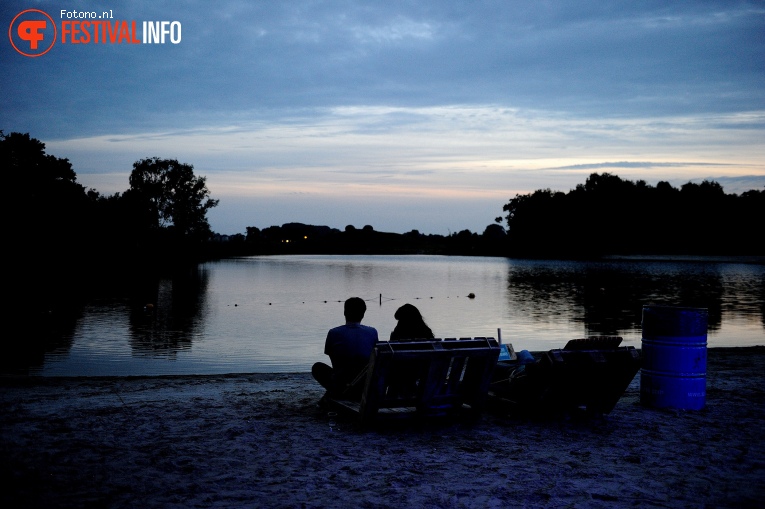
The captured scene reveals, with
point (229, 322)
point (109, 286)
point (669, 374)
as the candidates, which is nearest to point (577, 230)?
point (109, 286)

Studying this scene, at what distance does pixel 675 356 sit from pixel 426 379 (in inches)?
136

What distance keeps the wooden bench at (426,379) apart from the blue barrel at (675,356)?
8.26ft

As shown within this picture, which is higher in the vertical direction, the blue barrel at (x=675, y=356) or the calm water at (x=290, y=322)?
the blue barrel at (x=675, y=356)

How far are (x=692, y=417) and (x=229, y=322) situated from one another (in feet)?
75.9

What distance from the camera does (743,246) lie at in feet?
547

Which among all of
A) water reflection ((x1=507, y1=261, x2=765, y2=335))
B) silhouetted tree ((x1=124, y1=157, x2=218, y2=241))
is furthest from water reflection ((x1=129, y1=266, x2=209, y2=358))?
silhouetted tree ((x1=124, y1=157, x2=218, y2=241))

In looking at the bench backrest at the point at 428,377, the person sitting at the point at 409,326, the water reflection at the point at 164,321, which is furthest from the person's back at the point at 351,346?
the water reflection at the point at 164,321

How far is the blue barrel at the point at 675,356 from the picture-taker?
9.07 m

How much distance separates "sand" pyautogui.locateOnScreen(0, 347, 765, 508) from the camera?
581 centimetres

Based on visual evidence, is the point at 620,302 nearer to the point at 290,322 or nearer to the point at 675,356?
the point at 290,322

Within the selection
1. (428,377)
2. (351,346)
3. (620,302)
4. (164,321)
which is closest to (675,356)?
(428,377)

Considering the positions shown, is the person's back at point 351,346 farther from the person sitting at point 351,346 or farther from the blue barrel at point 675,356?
the blue barrel at point 675,356

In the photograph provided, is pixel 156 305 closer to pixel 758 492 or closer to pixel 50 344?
pixel 50 344

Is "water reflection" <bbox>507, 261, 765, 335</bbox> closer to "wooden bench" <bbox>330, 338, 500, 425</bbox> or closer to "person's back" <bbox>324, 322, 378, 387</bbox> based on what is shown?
"wooden bench" <bbox>330, 338, 500, 425</bbox>
